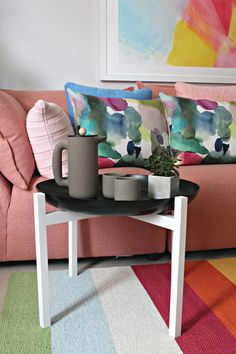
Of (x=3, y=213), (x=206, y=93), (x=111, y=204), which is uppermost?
(x=206, y=93)

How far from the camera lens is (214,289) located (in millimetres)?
1305

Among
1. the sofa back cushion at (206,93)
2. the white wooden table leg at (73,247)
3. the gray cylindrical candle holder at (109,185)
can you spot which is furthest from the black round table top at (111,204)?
the sofa back cushion at (206,93)

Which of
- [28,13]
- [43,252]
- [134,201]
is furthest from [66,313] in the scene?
[28,13]

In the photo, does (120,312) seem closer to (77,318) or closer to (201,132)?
(77,318)

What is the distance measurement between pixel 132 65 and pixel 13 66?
760mm

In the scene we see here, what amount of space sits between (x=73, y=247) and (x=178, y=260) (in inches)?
20.5

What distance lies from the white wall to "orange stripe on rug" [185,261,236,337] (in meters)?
1.43

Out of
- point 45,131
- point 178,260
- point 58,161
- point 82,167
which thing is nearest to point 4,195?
point 45,131

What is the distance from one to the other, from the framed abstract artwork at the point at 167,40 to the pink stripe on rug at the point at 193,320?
4.68 ft

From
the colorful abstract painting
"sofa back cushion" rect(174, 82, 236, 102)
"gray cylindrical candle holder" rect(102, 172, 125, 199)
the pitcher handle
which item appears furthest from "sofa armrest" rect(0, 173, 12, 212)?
the colorful abstract painting

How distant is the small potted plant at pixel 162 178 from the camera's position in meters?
1.00

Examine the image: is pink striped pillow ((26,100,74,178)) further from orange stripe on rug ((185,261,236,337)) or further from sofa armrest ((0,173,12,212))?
orange stripe on rug ((185,261,236,337))

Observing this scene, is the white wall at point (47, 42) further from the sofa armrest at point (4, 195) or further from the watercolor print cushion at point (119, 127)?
the sofa armrest at point (4, 195)

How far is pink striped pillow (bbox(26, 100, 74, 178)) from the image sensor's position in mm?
1417
